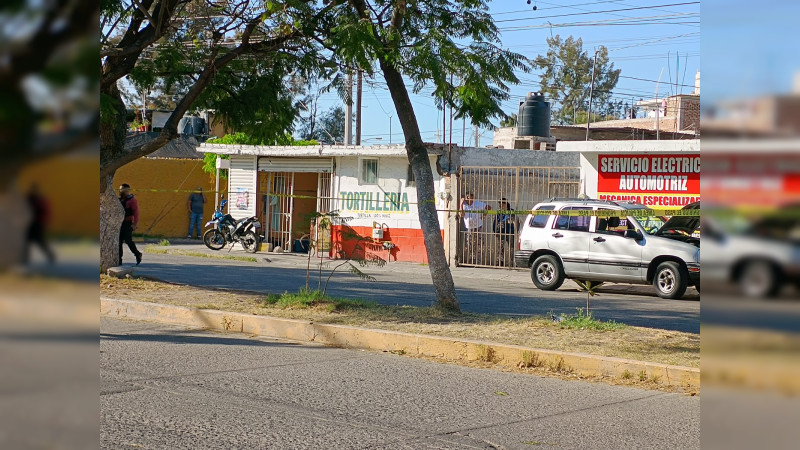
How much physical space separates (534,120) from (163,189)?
14477 millimetres

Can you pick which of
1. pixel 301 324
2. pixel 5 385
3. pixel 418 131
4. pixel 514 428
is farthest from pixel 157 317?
pixel 5 385

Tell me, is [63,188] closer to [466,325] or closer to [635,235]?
[466,325]

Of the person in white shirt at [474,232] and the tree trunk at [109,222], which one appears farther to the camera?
the person in white shirt at [474,232]

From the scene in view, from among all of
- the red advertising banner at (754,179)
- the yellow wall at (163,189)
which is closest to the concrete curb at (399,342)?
the red advertising banner at (754,179)

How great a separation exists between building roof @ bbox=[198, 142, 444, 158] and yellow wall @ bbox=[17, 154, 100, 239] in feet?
73.4

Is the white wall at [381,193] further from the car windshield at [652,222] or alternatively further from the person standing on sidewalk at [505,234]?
the car windshield at [652,222]

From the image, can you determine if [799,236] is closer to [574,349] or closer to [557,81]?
[574,349]

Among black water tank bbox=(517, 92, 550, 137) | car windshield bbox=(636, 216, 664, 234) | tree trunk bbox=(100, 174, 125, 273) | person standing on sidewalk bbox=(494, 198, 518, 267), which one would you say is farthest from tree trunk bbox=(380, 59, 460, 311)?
black water tank bbox=(517, 92, 550, 137)

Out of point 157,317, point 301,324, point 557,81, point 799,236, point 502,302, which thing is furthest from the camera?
point 557,81

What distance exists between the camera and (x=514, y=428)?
6074 millimetres

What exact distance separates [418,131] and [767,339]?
11.1 meters

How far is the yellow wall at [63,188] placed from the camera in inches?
35.3

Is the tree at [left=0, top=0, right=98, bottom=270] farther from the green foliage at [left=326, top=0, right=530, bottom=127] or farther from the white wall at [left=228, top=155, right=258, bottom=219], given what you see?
the white wall at [left=228, top=155, right=258, bottom=219]

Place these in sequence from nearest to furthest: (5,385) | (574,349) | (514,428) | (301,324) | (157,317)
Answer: (5,385) → (514,428) → (574,349) → (301,324) → (157,317)
